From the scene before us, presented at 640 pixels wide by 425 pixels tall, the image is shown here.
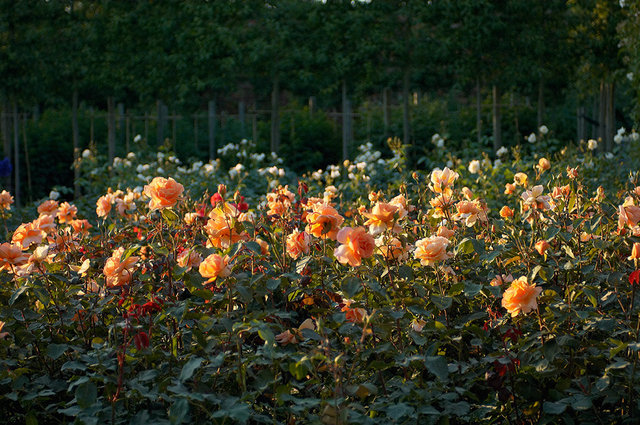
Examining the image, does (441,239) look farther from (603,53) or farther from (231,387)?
(603,53)

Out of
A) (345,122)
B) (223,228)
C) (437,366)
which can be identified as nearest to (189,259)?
(223,228)

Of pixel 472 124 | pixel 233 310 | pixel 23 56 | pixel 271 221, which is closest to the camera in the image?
pixel 233 310

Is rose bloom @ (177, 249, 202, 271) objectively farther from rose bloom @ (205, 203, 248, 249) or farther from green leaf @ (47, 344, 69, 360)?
green leaf @ (47, 344, 69, 360)

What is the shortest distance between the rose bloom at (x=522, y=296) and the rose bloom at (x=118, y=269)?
3.39ft

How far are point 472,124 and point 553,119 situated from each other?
1.86 m

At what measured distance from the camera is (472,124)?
632 inches

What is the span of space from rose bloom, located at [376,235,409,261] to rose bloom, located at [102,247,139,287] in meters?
0.70

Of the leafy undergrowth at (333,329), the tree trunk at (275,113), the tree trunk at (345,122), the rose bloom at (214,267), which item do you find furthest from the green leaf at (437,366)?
the tree trunk at (345,122)

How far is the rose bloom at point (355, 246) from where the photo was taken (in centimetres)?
212

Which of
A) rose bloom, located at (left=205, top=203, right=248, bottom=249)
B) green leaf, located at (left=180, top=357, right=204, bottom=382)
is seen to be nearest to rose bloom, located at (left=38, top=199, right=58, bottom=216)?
rose bloom, located at (left=205, top=203, right=248, bottom=249)

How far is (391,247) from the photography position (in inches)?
94.4

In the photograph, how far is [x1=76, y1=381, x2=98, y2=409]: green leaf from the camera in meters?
1.91

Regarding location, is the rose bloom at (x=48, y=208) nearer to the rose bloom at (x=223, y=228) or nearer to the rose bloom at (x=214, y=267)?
the rose bloom at (x=223, y=228)

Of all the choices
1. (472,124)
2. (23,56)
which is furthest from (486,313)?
(472,124)
